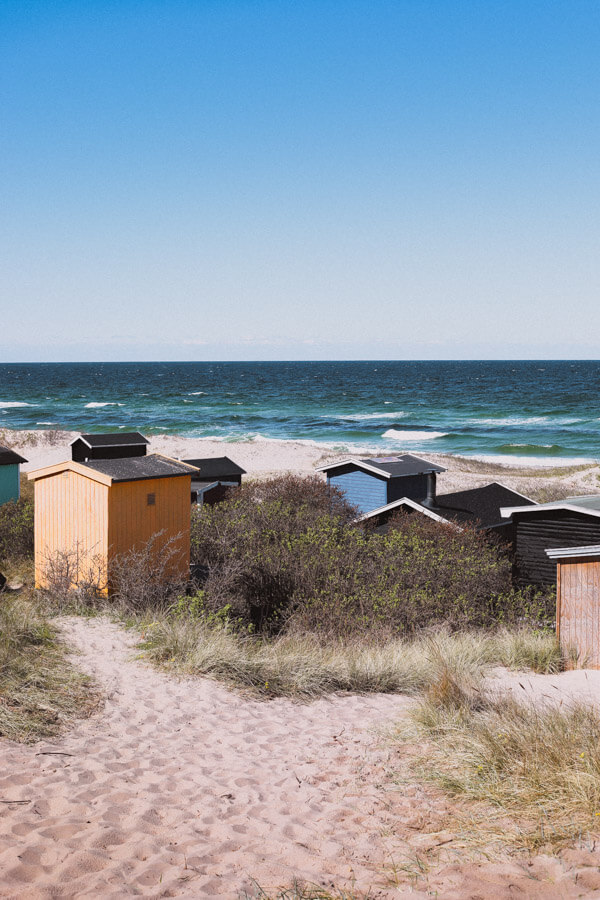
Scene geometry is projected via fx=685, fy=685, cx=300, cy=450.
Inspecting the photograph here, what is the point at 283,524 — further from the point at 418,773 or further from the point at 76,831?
the point at 76,831

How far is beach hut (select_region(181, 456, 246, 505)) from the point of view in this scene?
26.0 m

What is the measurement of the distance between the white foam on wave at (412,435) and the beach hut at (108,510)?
158 feet

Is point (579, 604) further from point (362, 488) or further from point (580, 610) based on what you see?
point (362, 488)

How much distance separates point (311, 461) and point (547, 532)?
29.3m

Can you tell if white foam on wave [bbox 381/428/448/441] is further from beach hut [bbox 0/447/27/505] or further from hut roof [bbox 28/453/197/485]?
hut roof [bbox 28/453/197/485]

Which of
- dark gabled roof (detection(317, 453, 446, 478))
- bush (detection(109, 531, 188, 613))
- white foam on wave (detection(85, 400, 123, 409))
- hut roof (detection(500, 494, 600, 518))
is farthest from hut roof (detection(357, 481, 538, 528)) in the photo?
white foam on wave (detection(85, 400, 123, 409))

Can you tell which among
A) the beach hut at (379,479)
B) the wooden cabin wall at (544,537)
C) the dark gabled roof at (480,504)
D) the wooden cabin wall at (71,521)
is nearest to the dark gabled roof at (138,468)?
the wooden cabin wall at (71,521)

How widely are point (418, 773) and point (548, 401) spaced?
278 feet

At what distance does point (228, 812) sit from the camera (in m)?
5.92

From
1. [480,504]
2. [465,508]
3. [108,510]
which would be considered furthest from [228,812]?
[480,504]

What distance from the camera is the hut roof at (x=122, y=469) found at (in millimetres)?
13734

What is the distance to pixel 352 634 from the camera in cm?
1286

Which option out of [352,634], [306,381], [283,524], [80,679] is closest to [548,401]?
[306,381]

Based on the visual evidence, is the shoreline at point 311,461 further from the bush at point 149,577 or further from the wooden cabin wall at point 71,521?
the bush at point 149,577
